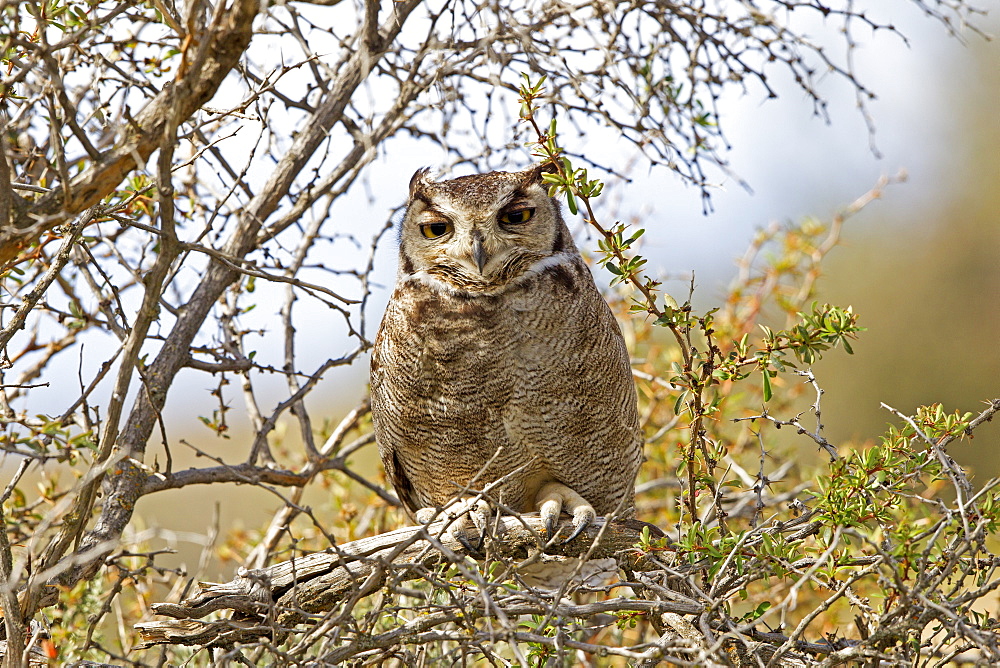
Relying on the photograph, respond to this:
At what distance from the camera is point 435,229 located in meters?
3.06

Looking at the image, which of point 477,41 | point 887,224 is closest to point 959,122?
point 887,224

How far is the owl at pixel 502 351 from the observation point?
9.52 ft

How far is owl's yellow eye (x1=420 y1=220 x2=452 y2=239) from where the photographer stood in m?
3.02

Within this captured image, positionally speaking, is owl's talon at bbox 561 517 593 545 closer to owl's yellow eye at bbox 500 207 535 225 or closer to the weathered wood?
the weathered wood

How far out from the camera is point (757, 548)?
2.13m

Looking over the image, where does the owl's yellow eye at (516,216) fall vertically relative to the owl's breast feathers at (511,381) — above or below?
above

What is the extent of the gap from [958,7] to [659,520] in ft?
9.15

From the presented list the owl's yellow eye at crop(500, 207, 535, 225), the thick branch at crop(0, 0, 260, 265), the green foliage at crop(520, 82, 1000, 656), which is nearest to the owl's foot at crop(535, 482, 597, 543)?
the green foliage at crop(520, 82, 1000, 656)

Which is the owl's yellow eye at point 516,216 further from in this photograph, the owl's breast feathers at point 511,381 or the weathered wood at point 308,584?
the weathered wood at point 308,584

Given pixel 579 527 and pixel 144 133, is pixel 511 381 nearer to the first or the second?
pixel 579 527

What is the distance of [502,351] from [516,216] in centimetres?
49

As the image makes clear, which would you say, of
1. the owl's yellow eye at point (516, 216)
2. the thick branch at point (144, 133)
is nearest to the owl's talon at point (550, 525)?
the owl's yellow eye at point (516, 216)

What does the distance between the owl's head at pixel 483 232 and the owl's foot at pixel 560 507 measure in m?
0.81

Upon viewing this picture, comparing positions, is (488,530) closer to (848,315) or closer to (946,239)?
(848,315)
